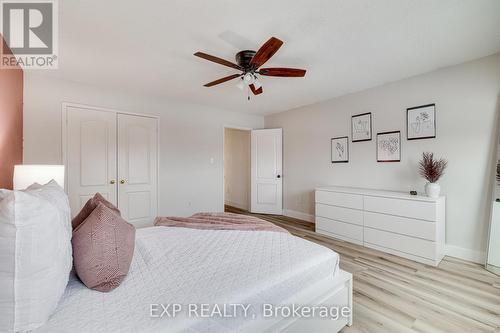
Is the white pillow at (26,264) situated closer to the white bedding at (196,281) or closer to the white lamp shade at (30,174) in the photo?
the white bedding at (196,281)

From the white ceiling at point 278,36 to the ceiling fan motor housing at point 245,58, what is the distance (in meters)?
0.07

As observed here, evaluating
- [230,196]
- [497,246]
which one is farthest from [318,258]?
[230,196]

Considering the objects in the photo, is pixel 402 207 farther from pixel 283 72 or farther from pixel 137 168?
pixel 137 168

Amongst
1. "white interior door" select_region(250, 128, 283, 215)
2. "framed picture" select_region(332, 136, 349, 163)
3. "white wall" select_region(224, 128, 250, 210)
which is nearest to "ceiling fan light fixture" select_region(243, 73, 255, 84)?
"framed picture" select_region(332, 136, 349, 163)

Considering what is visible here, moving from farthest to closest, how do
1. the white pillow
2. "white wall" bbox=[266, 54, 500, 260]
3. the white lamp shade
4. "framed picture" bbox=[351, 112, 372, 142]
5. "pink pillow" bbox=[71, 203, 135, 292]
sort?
1. "framed picture" bbox=[351, 112, 372, 142]
2. "white wall" bbox=[266, 54, 500, 260]
3. the white lamp shade
4. "pink pillow" bbox=[71, 203, 135, 292]
5. the white pillow

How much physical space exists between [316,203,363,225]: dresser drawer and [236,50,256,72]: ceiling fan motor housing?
249cm

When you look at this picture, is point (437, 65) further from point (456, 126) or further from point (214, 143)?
point (214, 143)

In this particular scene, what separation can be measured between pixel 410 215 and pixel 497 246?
0.82 meters

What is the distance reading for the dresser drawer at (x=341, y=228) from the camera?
331 centimetres

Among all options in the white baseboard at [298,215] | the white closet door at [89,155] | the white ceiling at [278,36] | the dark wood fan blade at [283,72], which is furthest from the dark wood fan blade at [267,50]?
the white baseboard at [298,215]

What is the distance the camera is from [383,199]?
304cm

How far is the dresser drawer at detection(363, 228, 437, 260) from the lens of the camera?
8.77 feet

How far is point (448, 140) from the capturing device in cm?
289

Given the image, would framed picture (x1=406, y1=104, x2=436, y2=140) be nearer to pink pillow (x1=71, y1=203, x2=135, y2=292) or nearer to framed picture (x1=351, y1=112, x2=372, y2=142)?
framed picture (x1=351, y1=112, x2=372, y2=142)
